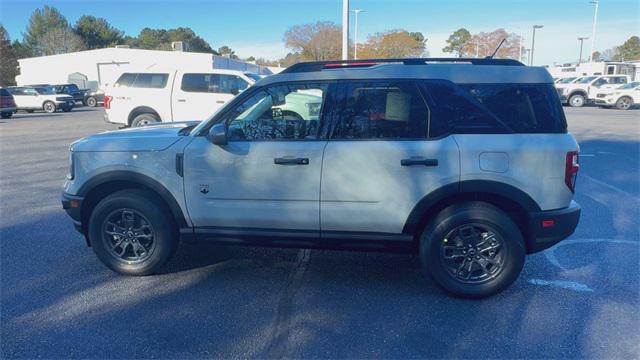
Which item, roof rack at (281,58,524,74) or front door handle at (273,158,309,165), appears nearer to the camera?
front door handle at (273,158,309,165)

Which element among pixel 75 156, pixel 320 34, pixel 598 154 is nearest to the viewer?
pixel 75 156

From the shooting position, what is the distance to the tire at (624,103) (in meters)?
26.4

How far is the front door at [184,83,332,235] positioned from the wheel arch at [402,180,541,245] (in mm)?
843

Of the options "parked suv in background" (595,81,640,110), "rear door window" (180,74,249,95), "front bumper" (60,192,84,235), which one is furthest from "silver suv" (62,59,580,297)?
"parked suv in background" (595,81,640,110)

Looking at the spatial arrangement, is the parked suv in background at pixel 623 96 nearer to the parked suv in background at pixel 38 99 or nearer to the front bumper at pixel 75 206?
the front bumper at pixel 75 206

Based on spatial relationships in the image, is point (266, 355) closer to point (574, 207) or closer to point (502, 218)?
point (502, 218)

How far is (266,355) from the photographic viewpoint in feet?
9.93

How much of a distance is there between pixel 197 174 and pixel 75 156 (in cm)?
124

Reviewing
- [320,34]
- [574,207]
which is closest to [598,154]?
[574,207]

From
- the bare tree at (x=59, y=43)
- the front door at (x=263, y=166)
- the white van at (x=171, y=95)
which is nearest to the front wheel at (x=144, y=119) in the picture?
the white van at (x=171, y=95)

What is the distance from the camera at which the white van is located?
11719 mm

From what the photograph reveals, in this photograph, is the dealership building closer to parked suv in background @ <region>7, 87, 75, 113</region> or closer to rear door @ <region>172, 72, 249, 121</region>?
parked suv in background @ <region>7, 87, 75, 113</region>

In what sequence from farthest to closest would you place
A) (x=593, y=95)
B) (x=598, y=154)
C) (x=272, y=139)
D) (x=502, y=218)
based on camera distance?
(x=593, y=95)
(x=598, y=154)
(x=272, y=139)
(x=502, y=218)

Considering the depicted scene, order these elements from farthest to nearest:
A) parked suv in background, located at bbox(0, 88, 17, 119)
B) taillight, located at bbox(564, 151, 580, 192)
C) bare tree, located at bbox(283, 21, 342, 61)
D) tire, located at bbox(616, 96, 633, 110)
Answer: bare tree, located at bbox(283, 21, 342, 61) < tire, located at bbox(616, 96, 633, 110) < parked suv in background, located at bbox(0, 88, 17, 119) < taillight, located at bbox(564, 151, 580, 192)
